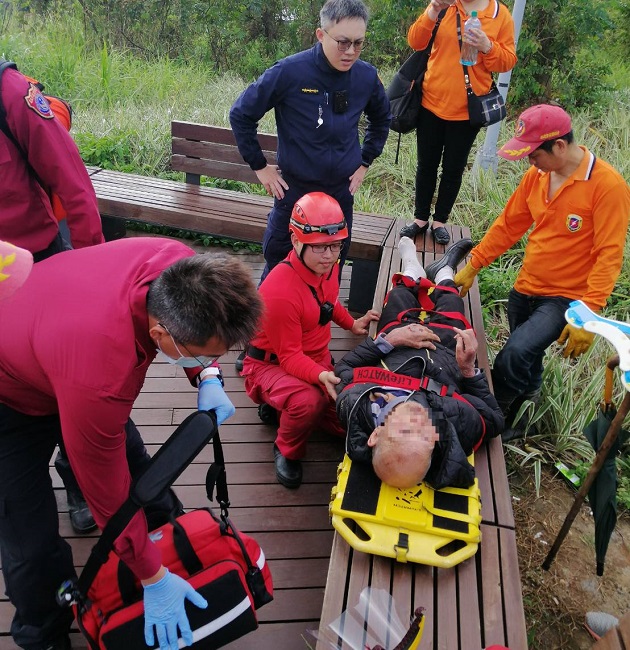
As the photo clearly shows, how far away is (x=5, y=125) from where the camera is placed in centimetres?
216

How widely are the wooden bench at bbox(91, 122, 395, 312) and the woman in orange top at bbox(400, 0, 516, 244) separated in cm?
71

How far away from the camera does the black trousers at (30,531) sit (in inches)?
68.2

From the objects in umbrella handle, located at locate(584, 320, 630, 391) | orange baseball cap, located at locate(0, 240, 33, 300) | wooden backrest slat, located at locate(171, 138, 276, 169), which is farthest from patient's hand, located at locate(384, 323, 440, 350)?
wooden backrest slat, located at locate(171, 138, 276, 169)

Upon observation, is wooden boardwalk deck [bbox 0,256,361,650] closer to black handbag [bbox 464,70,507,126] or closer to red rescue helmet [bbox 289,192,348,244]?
red rescue helmet [bbox 289,192,348,244]

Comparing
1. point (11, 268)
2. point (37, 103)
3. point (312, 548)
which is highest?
point (37, 103)

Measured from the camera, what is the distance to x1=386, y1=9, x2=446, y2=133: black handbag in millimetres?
3676

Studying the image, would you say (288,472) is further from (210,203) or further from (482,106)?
(210,203)

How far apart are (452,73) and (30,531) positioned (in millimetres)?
3355

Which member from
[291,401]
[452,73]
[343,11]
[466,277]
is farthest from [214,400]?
[452,73]

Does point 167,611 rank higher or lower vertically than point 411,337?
lower

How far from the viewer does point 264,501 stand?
267 cm

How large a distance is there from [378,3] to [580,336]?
7410mm

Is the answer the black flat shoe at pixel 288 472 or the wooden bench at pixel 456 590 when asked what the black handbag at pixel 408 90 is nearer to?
the black flat shoe at pixel 288 472

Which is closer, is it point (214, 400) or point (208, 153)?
point (214, 400)
